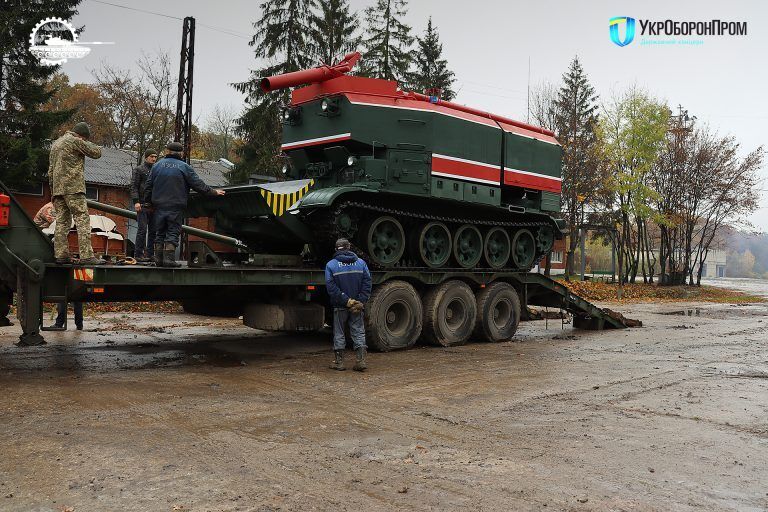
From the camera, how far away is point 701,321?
19.1 m

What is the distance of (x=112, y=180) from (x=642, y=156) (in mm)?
25733

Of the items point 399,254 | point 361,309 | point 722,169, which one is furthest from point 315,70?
point 722,169

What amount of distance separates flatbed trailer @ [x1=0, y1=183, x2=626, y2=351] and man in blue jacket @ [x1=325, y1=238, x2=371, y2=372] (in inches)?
34.5

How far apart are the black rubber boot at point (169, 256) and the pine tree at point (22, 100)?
18370 mm

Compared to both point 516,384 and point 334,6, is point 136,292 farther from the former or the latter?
point 334,6

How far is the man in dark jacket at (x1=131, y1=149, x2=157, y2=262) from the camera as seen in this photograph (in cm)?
940

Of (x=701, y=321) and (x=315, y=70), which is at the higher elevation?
(x=315, y=70)

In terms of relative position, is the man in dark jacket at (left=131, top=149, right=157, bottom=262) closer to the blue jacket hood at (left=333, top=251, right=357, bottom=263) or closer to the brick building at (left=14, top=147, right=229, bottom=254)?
the blue jacket hood at (left=333, top=251, right=357, bottom=263)

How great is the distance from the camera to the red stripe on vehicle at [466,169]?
1166cm

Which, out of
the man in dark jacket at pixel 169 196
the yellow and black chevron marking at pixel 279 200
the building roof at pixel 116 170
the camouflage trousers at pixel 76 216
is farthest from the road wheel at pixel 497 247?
the building roof at pixel 116 170

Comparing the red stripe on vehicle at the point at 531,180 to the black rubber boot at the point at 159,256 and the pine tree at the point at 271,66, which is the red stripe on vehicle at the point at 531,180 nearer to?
the black rubber boot at the point at 159,256

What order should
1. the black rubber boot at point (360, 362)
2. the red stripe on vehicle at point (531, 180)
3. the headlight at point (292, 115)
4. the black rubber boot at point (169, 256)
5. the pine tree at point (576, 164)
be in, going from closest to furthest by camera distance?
the black rubber boot at point (169, 256) < the black rubber boot at point (360, 362) < the headlight at point (292, 115) < the red stripe on vehicle at point (531, 180) < the pine tree at point (576, 164)

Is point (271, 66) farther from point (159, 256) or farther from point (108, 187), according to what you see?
point (159, 256)

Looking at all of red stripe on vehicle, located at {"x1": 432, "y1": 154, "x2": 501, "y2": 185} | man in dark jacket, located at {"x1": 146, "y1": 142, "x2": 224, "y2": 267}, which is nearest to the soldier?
man in dark jacket, located at {"x1": 146, "y1": 142, "x2": 224, "y2": 267}
